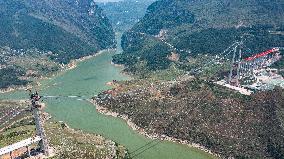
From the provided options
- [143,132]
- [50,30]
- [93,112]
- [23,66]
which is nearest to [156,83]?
[93,112]

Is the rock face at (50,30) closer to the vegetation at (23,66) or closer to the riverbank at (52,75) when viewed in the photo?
the riverbank at (52,75)

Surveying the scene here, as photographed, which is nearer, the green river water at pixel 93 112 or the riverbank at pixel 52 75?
the green river water at pixel 93 112

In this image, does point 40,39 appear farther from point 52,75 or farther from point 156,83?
point 156,83

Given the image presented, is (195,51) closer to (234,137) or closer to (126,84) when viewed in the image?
(126,84)

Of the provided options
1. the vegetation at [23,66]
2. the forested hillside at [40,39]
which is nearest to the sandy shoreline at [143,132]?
the vegetation at [23,66]

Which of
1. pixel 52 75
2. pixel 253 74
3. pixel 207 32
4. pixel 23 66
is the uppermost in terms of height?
pixel 207 32

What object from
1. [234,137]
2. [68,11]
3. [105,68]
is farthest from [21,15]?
[234,137]

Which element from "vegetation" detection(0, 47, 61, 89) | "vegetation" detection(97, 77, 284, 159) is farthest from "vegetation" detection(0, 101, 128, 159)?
"vegetation" detection(0, 47, 61, 89)
